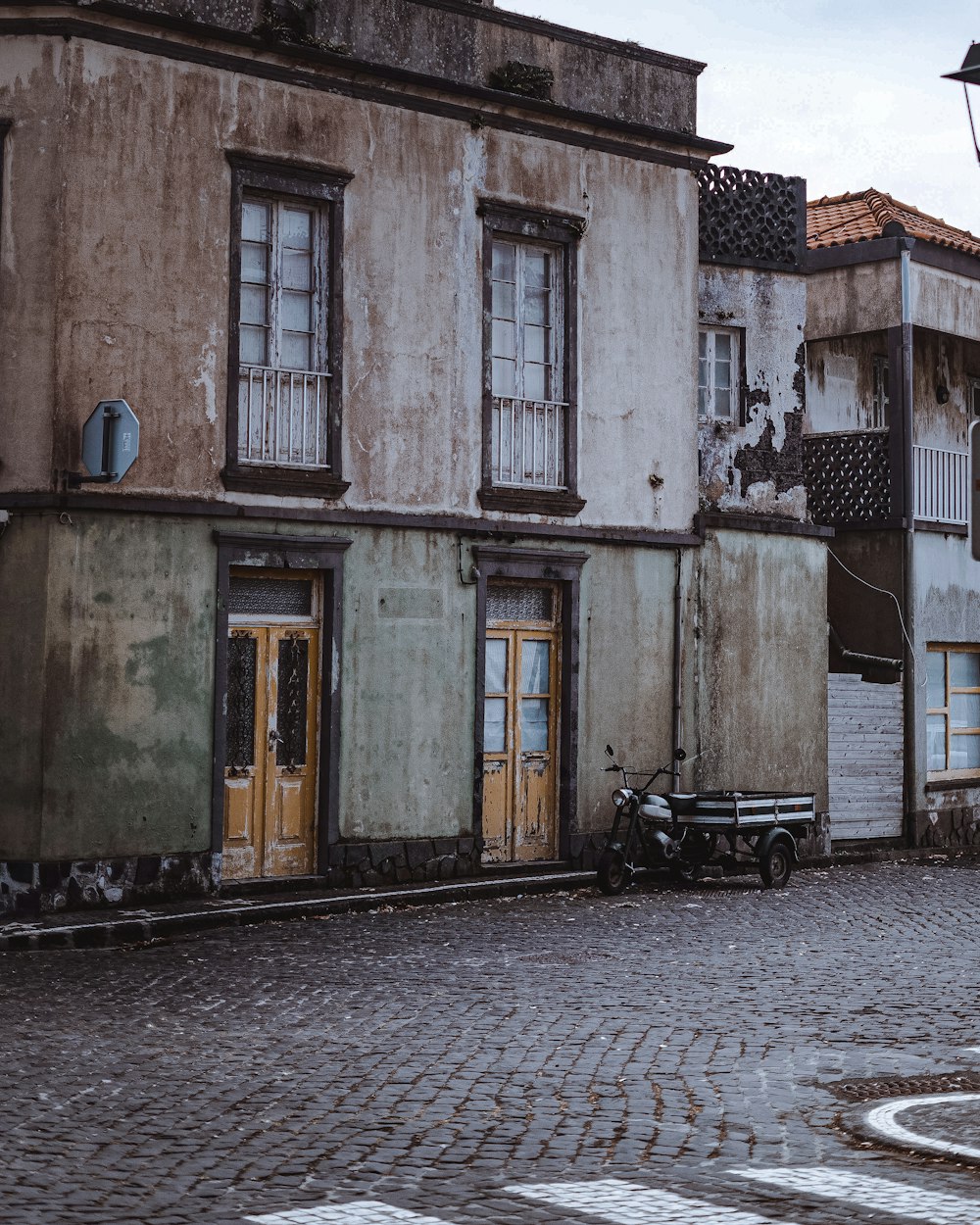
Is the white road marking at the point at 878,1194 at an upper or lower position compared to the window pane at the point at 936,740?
lower

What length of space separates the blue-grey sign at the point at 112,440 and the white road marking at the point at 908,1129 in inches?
345

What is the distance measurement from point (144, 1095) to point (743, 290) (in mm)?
14437

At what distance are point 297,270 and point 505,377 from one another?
2.51 meters

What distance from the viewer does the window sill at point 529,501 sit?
57.2ft

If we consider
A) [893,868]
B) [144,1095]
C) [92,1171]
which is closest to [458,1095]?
[144,1095]

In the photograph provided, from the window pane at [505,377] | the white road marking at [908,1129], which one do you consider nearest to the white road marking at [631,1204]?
the white road marking at [908,1129]

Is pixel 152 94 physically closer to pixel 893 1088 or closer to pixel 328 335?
pixel 328 335

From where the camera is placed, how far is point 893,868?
19500 mm

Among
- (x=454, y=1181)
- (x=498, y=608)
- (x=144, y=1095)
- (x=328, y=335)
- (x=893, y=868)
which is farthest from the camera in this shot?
(x=893, y=868)

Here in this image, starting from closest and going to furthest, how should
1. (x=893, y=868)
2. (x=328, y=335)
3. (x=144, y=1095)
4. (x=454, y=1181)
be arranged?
1. (x=454, y=1181)
2. (x=144, y=1095)
3. (x=328, y=335)
4. (x=893, y=868)

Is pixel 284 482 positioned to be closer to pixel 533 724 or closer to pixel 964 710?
pixel 533 724

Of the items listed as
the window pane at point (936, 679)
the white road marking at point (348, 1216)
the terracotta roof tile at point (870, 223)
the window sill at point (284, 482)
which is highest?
the terracotta roof tile at point (870, 223)

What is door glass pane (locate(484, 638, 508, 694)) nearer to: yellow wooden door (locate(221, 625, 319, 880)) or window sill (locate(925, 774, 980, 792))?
yellow wooden door (locate(221, 625, 319, 880))

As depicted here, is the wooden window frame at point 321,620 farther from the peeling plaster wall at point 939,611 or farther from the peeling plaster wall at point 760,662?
the peeling plaster wall at point 939,611
